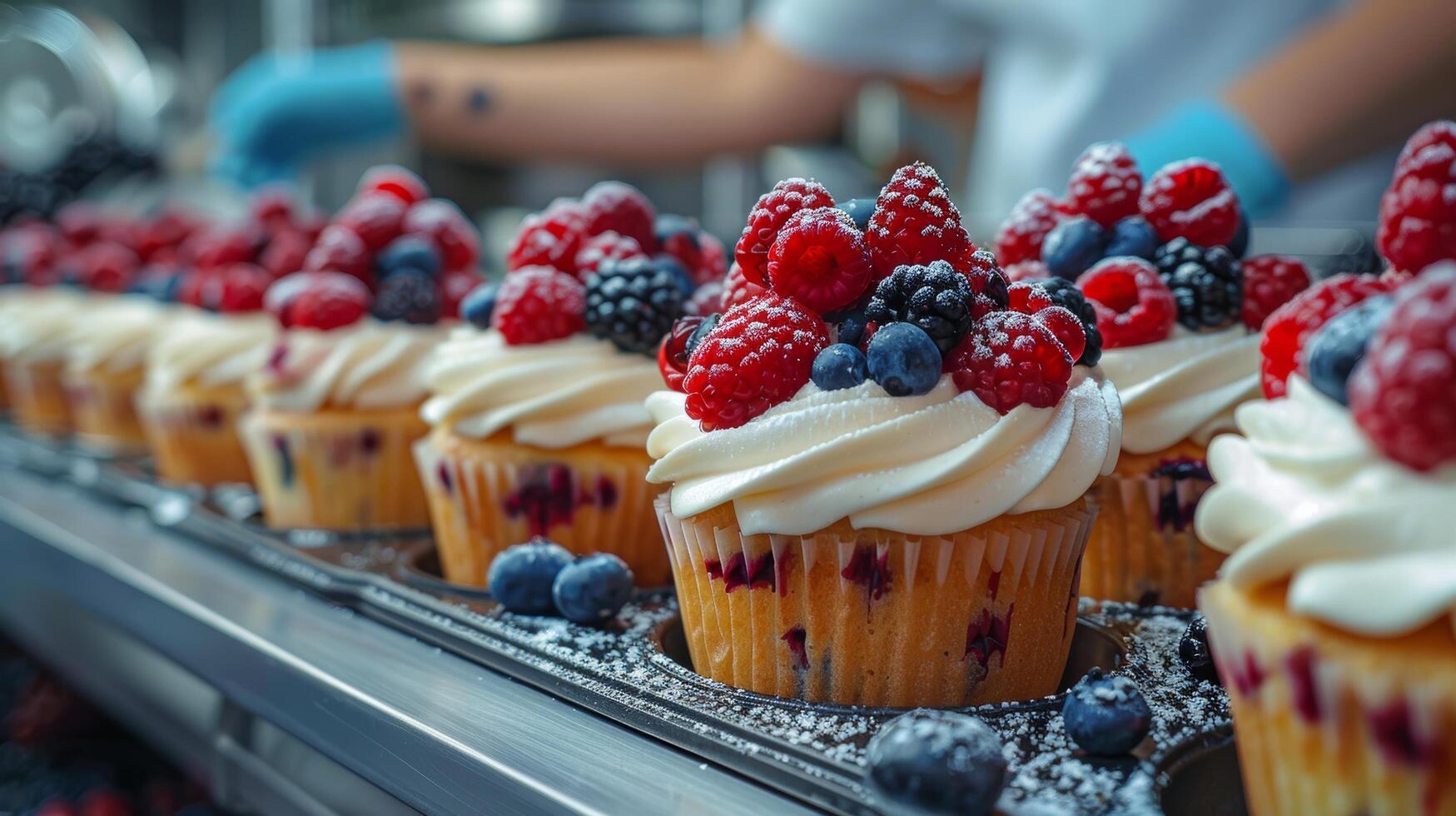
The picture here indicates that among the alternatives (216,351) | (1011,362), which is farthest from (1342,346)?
(216,351)

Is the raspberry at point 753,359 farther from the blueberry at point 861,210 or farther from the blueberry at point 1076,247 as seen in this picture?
the blueberry at point 1076,247

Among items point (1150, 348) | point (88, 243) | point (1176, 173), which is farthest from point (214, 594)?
point (88, 243)

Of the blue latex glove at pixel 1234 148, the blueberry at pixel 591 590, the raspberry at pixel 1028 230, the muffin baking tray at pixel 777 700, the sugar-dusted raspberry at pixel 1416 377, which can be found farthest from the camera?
the blue latex glove at pixel 1234 148

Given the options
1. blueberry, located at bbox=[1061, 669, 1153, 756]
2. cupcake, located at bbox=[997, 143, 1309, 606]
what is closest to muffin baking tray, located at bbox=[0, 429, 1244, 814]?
blueberry, located at bbox=[1061, 669, 1153, 756]

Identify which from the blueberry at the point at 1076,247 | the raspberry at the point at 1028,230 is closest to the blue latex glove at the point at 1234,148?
the raspberry at the point at 1028,230

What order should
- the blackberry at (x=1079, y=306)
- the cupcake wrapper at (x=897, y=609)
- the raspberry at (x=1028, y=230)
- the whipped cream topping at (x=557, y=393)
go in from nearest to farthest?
the cupcake wrapper at (x=897, y=609) < the blackberry at (x=1079, y=306) < the raspberry at (x=1028, y=230) < the whipped cream topping at (x=557, y=393)

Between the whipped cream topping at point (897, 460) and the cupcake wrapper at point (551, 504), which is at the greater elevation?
the whipped cream topping at point (897, 460)
